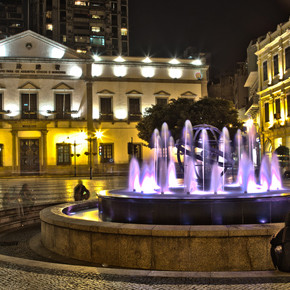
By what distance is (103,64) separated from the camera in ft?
142

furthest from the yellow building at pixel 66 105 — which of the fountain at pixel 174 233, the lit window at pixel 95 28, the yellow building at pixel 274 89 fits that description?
the lit window at pixel 95 28

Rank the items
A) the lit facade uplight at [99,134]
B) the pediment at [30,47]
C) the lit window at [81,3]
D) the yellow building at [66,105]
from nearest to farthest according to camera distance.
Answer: the yellow building at [66,105] → the pediment at [30,47] → the lit facade uplight at [99,134] → the lit window at [81,3]

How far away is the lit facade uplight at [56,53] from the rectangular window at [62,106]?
13.2 ft

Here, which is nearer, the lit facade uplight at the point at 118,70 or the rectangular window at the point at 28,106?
the rectangular window at the point at 28,106

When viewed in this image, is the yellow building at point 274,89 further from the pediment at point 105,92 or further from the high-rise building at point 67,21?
the high-rise building at point 67,21

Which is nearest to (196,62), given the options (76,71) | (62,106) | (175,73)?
(175,73)

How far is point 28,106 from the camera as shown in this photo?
4134 centimetres

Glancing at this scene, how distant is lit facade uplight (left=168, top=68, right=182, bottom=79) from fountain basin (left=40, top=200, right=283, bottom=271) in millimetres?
39027

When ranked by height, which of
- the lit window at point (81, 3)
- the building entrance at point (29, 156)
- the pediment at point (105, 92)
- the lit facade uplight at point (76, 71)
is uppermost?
the lit window at point (81, 3)

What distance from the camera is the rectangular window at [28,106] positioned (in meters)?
40.9

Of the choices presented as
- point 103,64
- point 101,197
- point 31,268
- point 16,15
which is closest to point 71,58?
point 103,64

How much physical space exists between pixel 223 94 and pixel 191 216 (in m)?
57.7

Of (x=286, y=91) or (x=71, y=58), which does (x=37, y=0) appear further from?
(x=286, y=91)

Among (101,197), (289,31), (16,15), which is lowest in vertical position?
(101,197)
